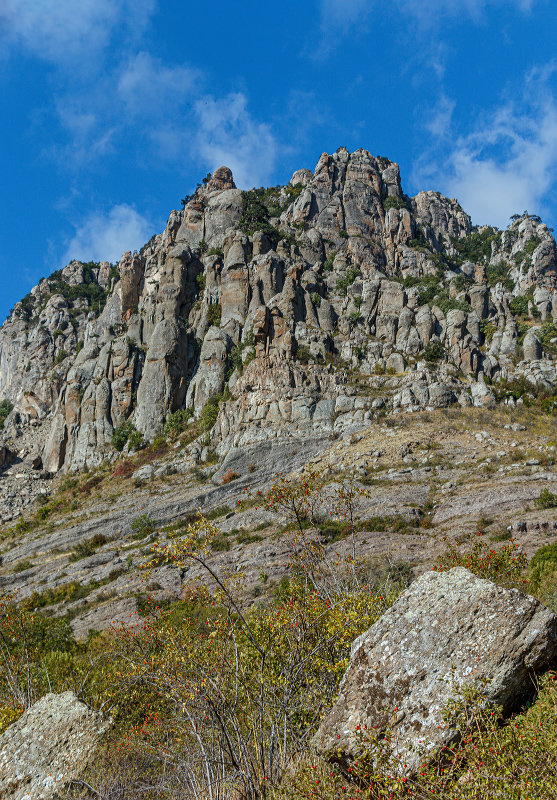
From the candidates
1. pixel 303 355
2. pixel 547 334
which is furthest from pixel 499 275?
pixel 303 355

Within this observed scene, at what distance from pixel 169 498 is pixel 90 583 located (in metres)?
11.8

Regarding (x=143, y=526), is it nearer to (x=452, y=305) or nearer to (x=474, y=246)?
(x=452, y=305)

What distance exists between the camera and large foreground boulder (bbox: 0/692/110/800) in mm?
8555

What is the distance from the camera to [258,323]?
58562 millimetres

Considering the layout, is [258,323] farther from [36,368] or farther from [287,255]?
[36,368]

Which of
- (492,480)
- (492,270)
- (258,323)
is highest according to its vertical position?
(492,270)

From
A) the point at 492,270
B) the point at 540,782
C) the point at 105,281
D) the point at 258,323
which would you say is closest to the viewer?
the point at 540,782

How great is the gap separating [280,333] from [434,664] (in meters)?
53.0

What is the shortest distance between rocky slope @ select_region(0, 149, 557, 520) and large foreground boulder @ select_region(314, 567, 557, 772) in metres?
36.2

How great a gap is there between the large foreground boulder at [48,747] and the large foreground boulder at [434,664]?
5055 millimetres

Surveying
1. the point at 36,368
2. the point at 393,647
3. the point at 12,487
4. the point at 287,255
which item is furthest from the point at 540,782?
the point at 36,368

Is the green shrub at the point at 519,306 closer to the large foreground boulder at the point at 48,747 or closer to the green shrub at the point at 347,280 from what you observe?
the green shrub at the point at 347,280

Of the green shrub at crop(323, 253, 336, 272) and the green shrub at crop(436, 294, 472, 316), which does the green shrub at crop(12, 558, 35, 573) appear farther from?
the green shrub at crop(323, 253, 336, 272)

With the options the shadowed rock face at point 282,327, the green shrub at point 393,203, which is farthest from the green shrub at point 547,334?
the green shrub at point 393,203
